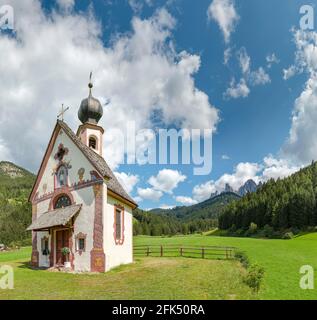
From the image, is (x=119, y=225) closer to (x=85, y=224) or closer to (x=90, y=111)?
(x=85, y=224)

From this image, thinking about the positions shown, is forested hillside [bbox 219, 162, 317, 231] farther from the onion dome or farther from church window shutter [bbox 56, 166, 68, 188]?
church window shutter [bbox 56, 166, 68, 188]

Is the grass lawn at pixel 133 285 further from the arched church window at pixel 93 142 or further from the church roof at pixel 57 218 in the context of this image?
the arched church window at pixel 93 142

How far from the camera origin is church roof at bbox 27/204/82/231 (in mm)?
21555

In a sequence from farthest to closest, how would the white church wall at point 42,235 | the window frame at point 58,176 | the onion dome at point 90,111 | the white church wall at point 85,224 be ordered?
the onion dome at point 90,111
the white church wall at point 42,235
the window frame at point 58,176
the white church wall at point 85,224

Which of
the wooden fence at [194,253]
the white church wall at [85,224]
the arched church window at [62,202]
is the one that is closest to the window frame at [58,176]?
the arched church window at [62,202]

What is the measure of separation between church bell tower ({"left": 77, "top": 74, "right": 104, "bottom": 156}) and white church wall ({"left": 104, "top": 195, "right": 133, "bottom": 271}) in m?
7.18

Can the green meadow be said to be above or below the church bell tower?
below

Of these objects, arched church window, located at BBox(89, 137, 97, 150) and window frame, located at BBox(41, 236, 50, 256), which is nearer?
window frame, located at BBox(41, 236, 50, 256)

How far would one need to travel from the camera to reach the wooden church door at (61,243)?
896 inches

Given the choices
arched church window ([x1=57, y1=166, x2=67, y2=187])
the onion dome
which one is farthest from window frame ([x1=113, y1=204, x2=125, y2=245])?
the onion dome

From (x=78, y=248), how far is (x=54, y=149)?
28.3 feet

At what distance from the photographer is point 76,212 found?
22141mm

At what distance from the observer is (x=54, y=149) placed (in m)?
25.9
